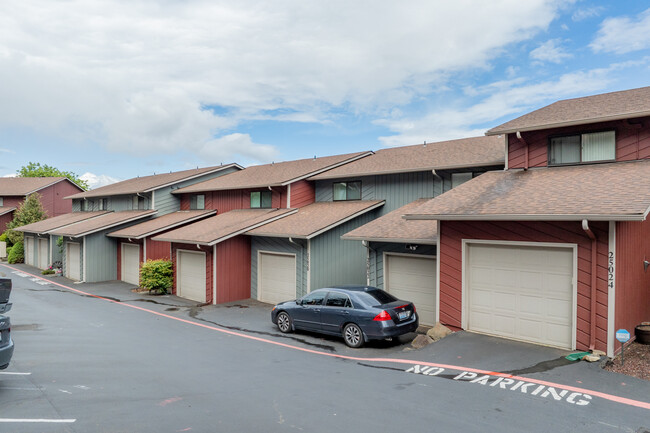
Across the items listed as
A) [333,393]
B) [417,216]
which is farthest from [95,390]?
[417,216]

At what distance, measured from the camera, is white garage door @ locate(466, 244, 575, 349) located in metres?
9.79

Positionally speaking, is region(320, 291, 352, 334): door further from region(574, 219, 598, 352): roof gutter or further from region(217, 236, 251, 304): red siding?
region(217, 236, 251, 304): red siding

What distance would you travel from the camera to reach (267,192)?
22469 mm

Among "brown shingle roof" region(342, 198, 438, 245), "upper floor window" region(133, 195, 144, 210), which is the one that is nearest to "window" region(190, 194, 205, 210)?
"upper floor window" region(133, 195, 144, 210)

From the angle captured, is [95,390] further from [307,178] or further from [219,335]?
[307,178]

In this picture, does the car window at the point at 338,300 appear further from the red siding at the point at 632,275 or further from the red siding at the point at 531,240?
the red siding at the point at 632,275

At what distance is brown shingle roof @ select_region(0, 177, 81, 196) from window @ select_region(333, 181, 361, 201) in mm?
41506

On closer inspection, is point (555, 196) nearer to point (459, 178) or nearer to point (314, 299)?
point (459, 178)

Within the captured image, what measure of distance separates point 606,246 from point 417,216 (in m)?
4.36

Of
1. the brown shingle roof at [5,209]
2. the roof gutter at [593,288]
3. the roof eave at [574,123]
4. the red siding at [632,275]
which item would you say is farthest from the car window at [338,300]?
the brown shingle roof at [5,209]

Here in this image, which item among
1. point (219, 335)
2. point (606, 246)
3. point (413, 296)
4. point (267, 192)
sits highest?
point (267, 192)

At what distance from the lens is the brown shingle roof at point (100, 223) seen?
25062mm

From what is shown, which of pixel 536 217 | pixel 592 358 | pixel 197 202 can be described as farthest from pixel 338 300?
pixel 197 202

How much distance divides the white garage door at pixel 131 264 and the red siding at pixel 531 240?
19.1 meters
